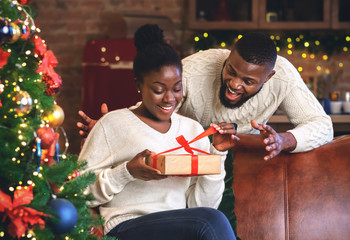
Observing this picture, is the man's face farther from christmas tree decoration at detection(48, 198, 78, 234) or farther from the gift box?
christmas tree decoration at detection(48, 198, 78, 234)

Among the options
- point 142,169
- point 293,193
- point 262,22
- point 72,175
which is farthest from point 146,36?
point 262,22

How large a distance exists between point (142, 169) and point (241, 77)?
733 millimetres

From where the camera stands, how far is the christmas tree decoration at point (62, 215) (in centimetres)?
137

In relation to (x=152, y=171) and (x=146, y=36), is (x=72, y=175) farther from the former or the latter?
(x=146, y=36)

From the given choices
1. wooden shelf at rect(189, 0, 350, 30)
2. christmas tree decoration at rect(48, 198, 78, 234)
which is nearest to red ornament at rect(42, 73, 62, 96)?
christmas tree decoration at rect(48, 198, 78, 234)

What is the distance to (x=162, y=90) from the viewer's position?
1857 millimetres

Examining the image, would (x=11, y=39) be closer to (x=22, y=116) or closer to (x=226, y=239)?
(x=22, y=116)

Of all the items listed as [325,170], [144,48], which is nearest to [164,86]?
[144,48]

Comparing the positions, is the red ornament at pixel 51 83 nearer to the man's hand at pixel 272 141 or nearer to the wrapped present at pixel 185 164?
the wrapped present at pixel 185 164

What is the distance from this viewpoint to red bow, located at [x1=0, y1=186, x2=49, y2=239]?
133 centimetres

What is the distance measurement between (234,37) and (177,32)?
0.51 meters

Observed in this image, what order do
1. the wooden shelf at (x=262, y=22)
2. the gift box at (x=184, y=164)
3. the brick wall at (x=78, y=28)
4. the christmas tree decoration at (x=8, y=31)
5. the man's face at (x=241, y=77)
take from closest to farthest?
1. the christmas tree decoration at (x=8, y=31)
2. the gift box at (x=184, y=164)
3. the man's face at (x=241, y=77)
4. the wooden shelf at (x=262, y=22)
5. the brick wall at (x=78, y=28)

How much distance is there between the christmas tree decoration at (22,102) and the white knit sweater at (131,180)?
0.48 m

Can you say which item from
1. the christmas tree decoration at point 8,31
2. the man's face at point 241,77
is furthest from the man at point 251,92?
the christmas tree decoration at point 8,31
